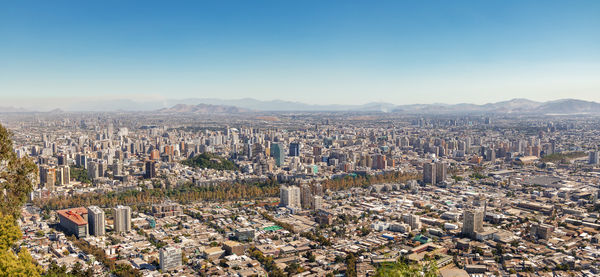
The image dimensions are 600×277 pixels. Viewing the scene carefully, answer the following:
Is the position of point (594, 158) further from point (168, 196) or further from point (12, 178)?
point (12, 178)

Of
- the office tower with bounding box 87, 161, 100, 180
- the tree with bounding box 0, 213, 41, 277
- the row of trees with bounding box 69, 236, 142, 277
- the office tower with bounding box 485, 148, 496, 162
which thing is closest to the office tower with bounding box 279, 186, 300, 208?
the row of trees with bounding box 69, 236, 142, 277

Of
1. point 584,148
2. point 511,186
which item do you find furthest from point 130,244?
point 584,148

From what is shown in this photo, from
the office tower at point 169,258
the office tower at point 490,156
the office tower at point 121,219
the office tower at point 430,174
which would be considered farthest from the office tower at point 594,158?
the office tower at point 121,219

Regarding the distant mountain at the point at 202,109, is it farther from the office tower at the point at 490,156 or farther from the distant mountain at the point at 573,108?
the office tower at the point at 490,156

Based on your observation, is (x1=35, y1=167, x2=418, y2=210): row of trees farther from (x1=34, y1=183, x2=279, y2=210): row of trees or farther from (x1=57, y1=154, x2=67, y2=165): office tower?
(x1=57, y1=154, x2=67, y2=165): office tower

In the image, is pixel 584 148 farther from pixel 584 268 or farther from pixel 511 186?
pixel 584 268

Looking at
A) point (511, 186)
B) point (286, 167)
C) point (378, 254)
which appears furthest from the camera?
point (286, 167)
